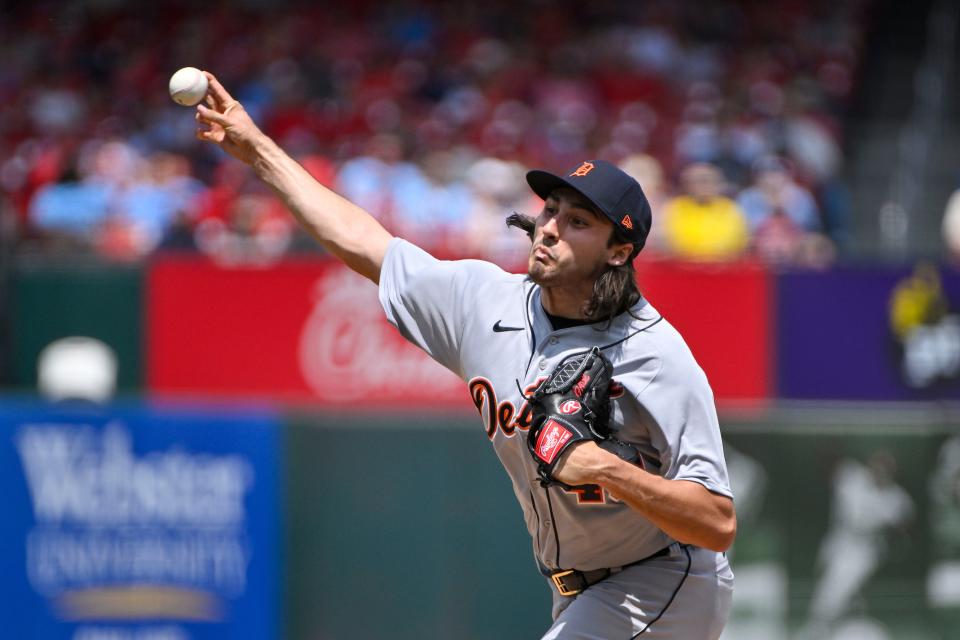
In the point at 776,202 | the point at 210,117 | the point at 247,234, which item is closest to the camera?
the point at 210,117

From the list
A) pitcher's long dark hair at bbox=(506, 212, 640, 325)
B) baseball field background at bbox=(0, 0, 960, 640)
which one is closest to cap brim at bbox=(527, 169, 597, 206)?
pitcher's long dark hair at bbox=(506, 212, 640, 325)

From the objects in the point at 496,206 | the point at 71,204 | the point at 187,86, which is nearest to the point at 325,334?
the point at 496,206

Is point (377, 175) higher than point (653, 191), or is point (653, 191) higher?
point (377, 175)

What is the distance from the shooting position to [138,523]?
24.0ft

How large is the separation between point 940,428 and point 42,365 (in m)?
6.11

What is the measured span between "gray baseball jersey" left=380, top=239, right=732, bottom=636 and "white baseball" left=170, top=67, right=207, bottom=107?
73cm

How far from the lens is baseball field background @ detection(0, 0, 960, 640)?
23.8 feet

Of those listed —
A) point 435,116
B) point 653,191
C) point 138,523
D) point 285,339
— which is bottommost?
point 138,523

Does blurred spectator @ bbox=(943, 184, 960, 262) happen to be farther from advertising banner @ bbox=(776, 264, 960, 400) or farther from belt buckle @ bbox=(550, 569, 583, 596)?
belt buckle @ bbox=(550, 569, 583, 596)

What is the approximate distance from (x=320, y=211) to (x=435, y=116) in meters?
9.66

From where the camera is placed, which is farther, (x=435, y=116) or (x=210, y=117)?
(x=435, y=116)

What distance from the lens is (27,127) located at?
14.0 m


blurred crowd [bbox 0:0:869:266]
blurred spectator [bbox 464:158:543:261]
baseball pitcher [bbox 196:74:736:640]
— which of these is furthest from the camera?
blurred crowd [bbox 0:0:869:266]

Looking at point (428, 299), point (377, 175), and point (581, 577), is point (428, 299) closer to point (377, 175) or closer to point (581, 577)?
point (581, 577)
